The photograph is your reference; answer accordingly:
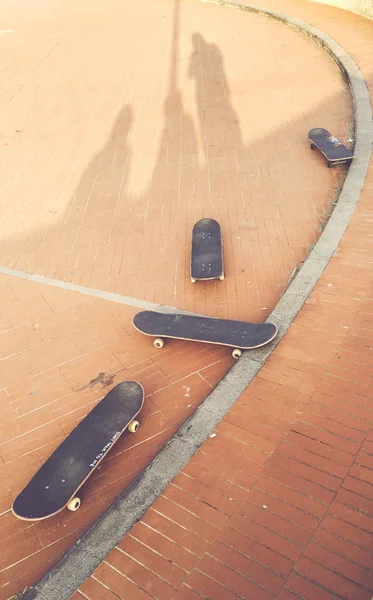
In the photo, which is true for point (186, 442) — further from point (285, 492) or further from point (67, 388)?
point (67, 388)

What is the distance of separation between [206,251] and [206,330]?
137 cm

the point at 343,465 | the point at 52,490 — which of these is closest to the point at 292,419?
the point at 343,465

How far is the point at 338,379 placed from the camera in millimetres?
4262

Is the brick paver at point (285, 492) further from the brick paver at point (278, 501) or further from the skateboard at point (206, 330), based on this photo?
the skateboard at point (206, 330)

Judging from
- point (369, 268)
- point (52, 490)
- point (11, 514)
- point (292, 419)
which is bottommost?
point (11, 514)

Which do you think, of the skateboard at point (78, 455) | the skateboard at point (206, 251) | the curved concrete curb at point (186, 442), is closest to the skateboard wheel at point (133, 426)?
the skateboard at point (78, 455)

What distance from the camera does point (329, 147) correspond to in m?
7.18

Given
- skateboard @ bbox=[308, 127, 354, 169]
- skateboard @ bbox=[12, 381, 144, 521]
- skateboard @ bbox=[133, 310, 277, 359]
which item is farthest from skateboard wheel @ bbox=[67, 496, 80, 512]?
skateboard @ bbox=[308, 127, 354, 169]

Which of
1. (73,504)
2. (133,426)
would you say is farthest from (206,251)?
(73,504)

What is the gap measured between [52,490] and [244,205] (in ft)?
14.9

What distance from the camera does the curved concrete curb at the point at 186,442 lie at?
11.3 ft

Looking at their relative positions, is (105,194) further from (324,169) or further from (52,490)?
(52,490)

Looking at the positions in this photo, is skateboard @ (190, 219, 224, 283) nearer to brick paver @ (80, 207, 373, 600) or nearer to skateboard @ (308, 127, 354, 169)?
brick paver @ (80, 207, 373, 600)

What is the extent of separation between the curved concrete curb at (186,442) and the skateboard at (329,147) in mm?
Answer: 353
